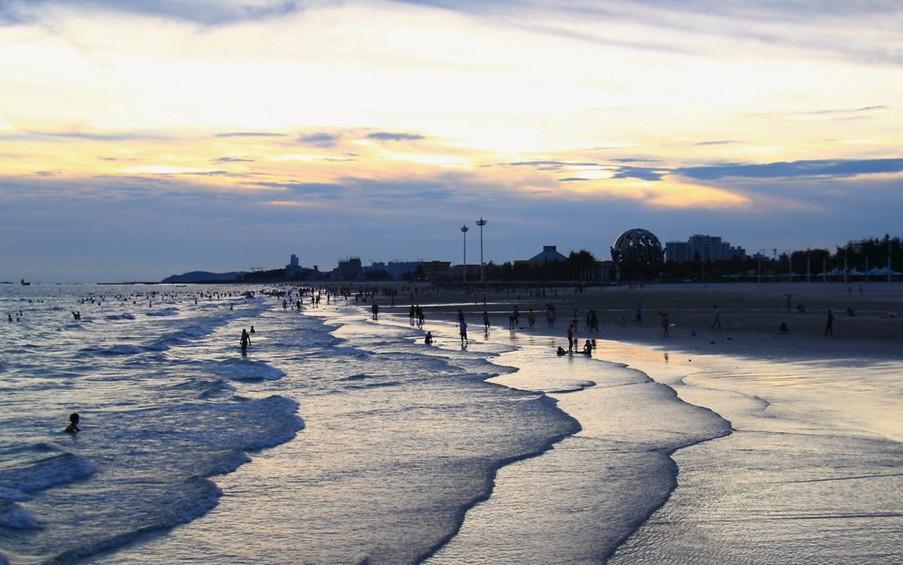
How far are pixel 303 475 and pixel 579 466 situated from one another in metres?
3.97

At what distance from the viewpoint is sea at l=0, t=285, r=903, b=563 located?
8953 mm

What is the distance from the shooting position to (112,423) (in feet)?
56.3

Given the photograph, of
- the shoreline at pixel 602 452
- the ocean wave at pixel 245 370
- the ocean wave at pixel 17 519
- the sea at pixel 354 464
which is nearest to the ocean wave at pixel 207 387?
the sea at pixel 354 464

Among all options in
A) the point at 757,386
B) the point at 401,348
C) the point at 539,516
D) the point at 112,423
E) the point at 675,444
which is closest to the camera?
the point at 539,516

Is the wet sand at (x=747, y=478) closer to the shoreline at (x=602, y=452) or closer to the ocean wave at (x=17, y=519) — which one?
the shoreline at (x=602, y=452)

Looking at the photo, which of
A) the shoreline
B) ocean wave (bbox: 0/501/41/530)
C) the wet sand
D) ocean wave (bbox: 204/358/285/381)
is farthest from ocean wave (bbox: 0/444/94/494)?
ocean wave (bbox: 204/358/285/381)

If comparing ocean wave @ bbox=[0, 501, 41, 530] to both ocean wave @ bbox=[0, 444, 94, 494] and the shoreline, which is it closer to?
ocean wave @ bbox=[0, 444, 94, 494]

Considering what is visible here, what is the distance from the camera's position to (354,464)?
1277 centimetres

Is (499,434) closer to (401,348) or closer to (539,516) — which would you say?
(539,516)

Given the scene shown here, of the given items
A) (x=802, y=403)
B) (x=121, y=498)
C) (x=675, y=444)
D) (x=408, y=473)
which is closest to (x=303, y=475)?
(x=408, y=473)

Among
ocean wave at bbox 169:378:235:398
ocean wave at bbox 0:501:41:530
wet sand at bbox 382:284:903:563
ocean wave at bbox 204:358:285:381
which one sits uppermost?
wet sand at bbox 382:284:903:563

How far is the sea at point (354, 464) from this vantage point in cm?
895

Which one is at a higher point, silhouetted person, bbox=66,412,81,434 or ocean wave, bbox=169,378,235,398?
silhouetted person, bbox=66,412,81,434

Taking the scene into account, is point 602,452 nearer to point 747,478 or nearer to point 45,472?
point 747,478
